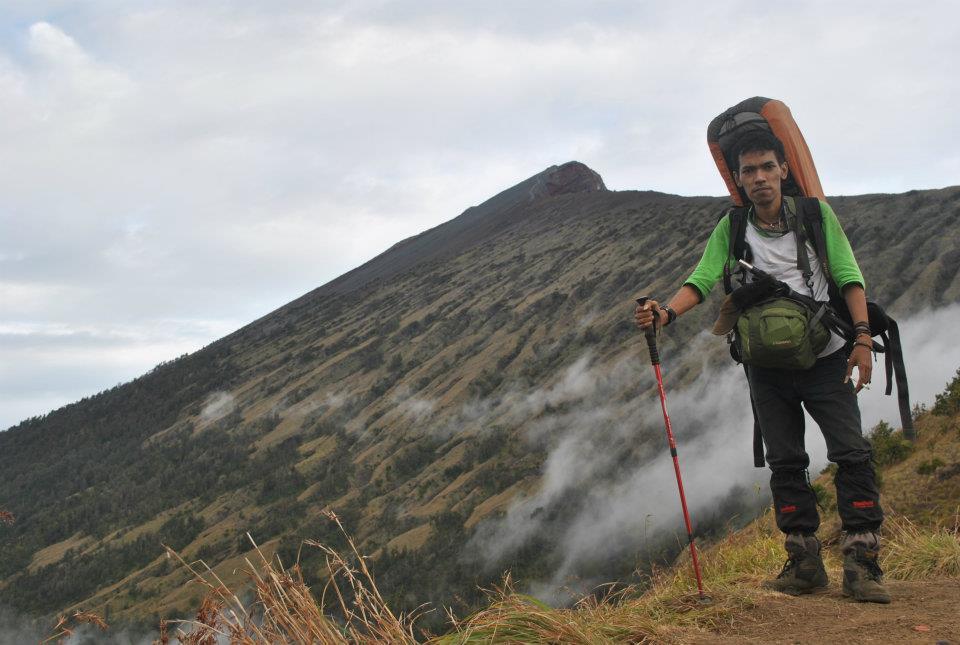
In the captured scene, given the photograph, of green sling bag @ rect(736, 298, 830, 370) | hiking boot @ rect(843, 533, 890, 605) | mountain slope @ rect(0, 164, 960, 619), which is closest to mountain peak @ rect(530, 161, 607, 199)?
mountain slope @ rect(0, 164, 960, 619)

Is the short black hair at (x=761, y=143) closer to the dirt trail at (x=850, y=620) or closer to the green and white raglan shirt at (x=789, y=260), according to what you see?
the green and white raglan shirt at (x=789, y=260)

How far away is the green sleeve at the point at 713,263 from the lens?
11.8 ft

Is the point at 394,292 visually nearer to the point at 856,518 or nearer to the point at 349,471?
the point at 349,471

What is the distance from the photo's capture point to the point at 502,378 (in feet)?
120

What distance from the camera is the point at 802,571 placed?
10.7 ft

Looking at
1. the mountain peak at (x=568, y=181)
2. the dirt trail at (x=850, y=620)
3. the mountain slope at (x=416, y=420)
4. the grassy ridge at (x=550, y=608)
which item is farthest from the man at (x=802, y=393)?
the mountain peak at (x=568, y=181)

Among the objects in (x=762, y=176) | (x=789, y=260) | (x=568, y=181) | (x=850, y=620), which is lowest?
(x=850, y=620)

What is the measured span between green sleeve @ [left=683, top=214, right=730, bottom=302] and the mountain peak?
6618 centimetres

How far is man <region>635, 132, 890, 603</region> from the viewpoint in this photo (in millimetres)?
3143

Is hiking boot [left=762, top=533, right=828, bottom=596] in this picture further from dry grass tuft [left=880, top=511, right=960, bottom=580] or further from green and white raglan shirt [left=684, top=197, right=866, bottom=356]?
green and white raglan shirt [left=684, top=197, right=866, bottom=356]

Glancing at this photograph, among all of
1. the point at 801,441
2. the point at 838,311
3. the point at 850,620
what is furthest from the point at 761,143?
the point at 850,620

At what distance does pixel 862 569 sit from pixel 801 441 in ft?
2.05

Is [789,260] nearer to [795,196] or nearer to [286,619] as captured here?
[795,196]

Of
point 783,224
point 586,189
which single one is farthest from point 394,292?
point 783,224
